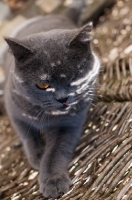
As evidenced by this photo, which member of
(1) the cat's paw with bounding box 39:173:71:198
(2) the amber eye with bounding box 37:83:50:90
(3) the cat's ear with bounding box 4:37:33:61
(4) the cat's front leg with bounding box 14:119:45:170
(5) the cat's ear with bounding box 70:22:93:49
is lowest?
(1) the cat's paw with bounding box 39:173:71:198

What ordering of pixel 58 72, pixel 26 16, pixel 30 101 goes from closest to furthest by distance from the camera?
1. pixel 58 72
2. pixel 30 101
3. pixel 26 16

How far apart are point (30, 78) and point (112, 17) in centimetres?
93

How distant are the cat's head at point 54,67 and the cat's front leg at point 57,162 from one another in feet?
0.47

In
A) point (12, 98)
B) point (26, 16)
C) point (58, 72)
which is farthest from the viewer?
point (26, 16)

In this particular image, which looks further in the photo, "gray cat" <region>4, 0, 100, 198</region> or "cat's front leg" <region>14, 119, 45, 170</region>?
"cat's front leg" <region>14, 119, 45, 170</region>

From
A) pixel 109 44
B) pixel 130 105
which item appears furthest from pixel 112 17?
pixel 130 105

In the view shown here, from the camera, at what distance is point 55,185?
1.16 meters

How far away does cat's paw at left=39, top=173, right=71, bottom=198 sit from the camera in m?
1.14

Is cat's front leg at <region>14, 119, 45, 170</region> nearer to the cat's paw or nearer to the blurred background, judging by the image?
the blurred background

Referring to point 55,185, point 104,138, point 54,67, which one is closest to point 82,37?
point 54,67

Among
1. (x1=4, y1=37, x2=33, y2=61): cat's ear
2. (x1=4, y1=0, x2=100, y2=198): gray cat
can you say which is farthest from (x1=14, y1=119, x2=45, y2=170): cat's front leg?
(x1=4, y1=37, x2=33, y2=61): cat's ear

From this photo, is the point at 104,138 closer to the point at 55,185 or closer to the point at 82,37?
the point at 55,185

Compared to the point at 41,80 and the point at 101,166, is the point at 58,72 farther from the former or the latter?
the point at 101,166

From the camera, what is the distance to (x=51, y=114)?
50.8 inches
